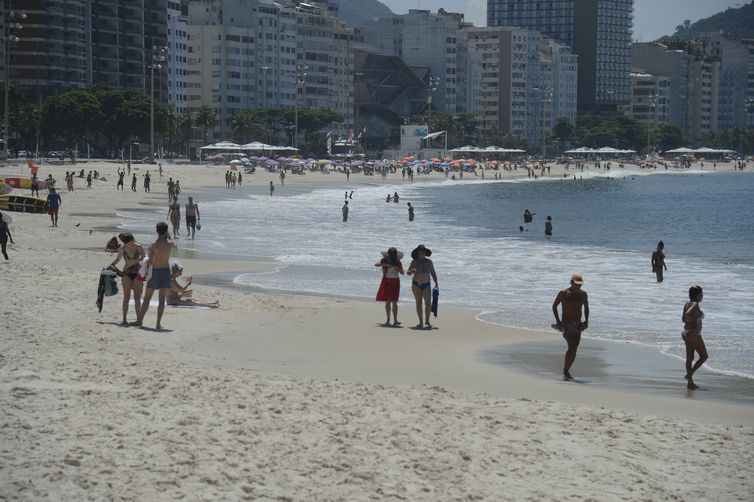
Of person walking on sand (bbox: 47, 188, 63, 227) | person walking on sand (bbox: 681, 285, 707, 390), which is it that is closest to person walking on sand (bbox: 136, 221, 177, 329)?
person walking on sand (bbox: 681, 285, 707, 390)

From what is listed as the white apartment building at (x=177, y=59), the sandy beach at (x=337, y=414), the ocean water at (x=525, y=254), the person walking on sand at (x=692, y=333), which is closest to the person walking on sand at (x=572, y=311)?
the sandy beach at (x=337, y=414)

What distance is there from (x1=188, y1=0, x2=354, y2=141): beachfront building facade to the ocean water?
93334mm

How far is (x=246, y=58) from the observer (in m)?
178

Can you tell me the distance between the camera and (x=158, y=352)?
15516 mm

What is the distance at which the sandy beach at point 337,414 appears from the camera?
9.93 m

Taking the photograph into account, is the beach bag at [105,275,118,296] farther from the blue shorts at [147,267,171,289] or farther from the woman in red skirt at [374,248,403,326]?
the woman in red skirt at [374,248,403,326]

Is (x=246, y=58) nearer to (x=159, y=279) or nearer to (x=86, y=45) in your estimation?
(x=86, y=45)

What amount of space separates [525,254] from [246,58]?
14367 cm

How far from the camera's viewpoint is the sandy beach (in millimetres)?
9930

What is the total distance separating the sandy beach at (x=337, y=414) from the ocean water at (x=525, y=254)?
3.45m

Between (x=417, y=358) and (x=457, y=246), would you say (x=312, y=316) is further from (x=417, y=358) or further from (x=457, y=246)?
(x=457, y=246)

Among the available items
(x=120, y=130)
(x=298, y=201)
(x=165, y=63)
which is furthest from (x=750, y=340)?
(x=165, y=63)

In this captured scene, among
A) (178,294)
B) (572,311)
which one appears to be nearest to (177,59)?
(178,294)

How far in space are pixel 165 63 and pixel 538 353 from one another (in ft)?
500
